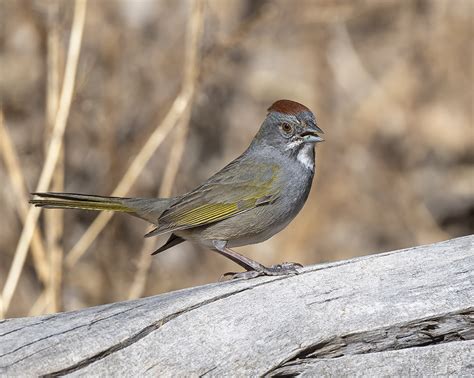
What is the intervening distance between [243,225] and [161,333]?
139 centimetres

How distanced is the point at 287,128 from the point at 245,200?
0.52 m

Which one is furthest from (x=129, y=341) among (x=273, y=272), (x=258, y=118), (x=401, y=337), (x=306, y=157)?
(x=258, y=118)

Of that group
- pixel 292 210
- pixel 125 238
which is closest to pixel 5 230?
pixel 125 238

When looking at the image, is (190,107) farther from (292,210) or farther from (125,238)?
(125,238)

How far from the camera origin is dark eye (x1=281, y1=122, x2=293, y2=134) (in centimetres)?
503

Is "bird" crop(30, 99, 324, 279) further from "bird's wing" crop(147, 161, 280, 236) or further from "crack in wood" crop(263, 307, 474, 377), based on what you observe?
"crack in wood" crop(263, 307, 474, 377)

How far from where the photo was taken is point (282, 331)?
140 inches

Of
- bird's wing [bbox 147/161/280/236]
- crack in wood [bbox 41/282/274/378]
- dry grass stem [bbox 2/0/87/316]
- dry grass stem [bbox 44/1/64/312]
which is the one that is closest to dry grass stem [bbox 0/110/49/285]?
dry grass stem [bbox 44/1/64/312]

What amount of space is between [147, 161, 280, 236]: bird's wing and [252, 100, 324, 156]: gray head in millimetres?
166

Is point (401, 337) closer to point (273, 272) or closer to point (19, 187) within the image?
point (273, 272)

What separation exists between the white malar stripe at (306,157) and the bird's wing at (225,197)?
150 millimetres

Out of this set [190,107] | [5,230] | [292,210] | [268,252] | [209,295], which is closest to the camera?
[209,295]

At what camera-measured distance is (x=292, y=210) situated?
482 centimetres

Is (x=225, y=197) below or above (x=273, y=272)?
above
